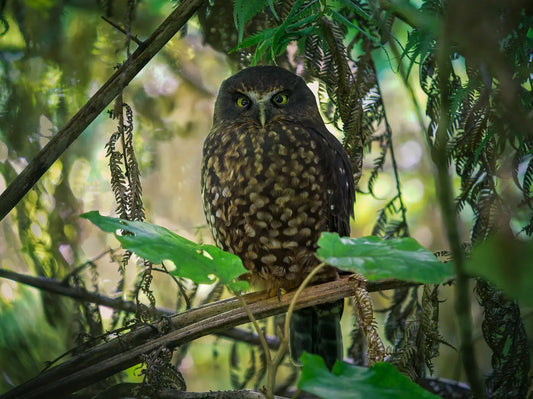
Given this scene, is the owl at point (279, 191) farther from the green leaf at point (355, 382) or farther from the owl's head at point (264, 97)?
the green leaf at point (355, 382)

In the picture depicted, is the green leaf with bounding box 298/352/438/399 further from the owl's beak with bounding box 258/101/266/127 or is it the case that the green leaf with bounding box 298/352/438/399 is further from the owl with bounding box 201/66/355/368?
the owl's beak with bounding box 258/101/266/127

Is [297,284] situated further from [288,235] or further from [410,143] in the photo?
[410,143]

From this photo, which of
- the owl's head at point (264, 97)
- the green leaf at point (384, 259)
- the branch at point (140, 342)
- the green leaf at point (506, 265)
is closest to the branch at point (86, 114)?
the branch at point (140, 342)

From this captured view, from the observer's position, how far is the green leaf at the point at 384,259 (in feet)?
3.07

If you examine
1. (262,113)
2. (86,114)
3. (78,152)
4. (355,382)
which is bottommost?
(355,382)

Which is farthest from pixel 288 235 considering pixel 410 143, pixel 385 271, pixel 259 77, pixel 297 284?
pixel 410 143

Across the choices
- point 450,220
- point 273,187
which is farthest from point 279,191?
point 450,220

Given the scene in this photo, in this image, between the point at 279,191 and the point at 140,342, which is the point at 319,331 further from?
the point at 140,342

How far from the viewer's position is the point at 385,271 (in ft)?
3.06

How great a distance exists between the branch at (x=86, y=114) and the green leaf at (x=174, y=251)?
72 cm

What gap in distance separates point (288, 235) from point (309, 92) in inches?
27.2

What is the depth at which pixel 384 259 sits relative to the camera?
0.97 metres

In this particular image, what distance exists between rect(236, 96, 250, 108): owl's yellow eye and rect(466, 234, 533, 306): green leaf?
6.21 ft

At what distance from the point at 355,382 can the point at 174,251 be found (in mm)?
387
